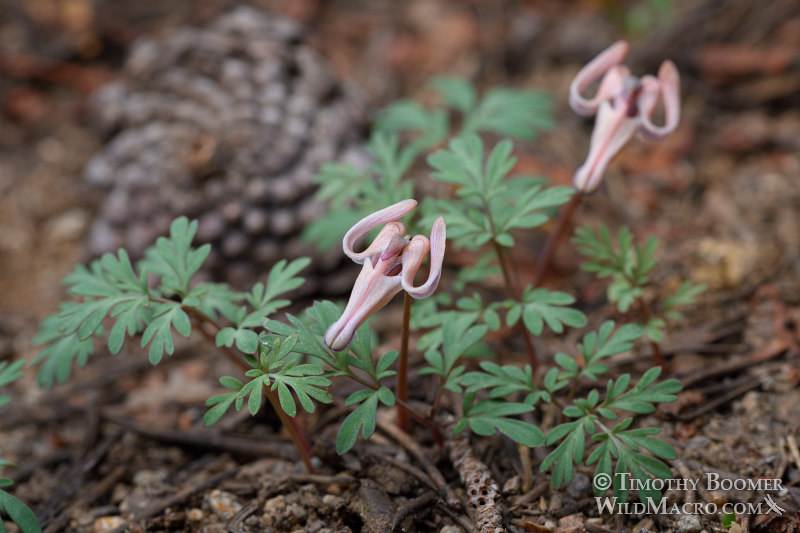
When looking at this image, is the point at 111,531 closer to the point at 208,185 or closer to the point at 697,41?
the point at 208,185

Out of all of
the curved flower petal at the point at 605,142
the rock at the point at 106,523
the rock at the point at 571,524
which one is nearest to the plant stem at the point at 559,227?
the curved flower petal at the point at 605,142

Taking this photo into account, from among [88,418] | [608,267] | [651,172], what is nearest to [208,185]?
[88,418]

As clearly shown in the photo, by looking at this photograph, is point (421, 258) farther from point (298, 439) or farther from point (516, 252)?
point (516, 252)

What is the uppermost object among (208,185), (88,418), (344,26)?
(344,26)

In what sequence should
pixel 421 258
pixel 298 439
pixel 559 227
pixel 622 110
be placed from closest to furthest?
pixel 421 258
pixel 298 439
pixel 622 110
pixel 559 227

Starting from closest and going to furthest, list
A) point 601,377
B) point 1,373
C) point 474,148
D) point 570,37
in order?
point 1,373
point 474,148
point 601,377
point 570,37

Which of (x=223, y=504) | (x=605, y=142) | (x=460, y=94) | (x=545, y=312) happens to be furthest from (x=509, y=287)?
(x=460, y=94)
